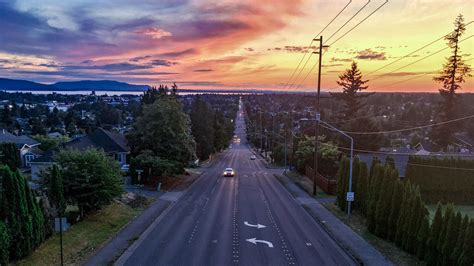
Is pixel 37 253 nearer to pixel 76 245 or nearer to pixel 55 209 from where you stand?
pixel 76 245

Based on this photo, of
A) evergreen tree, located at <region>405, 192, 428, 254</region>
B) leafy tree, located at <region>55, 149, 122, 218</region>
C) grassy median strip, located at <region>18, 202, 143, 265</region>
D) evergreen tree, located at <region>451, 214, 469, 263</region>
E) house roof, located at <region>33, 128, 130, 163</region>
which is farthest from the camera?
house roof, located at <region>33, 128, 130, 163</region>

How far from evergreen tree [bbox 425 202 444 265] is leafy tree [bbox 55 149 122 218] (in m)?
18.4

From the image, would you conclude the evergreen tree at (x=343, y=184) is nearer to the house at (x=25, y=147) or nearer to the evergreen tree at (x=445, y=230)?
the evergreen tree at (x=445, y=230)

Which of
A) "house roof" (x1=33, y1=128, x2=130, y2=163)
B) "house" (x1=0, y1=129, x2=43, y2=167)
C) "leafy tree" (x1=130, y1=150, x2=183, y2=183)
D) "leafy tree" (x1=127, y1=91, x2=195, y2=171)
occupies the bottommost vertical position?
"house" (x1=0, y1=129, x2=43, y2=167)

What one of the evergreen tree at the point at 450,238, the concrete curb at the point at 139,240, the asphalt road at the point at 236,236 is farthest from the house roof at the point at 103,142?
the evergreen tree at the point at 450,238

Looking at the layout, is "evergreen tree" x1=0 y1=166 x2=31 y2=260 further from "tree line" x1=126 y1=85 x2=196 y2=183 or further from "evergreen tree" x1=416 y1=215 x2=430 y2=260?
"tree line" x1=126 y1=85 x2=196 y2=183

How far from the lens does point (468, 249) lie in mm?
14727

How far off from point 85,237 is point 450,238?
58.2 feet

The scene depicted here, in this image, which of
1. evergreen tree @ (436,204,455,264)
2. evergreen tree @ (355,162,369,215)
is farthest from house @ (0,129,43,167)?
evergreen tree @ (436,204,455,264)

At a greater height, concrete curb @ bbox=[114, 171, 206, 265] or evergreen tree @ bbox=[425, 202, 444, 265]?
evergreen tree @ bbox=[425, 202, 444, 265]

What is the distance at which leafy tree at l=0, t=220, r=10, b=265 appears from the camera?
1575 cm

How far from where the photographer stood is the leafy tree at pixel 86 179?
2425 cm

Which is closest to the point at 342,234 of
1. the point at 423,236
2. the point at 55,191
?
the point at 423,236

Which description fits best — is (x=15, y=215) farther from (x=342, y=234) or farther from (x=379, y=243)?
(x=379, y=243)
